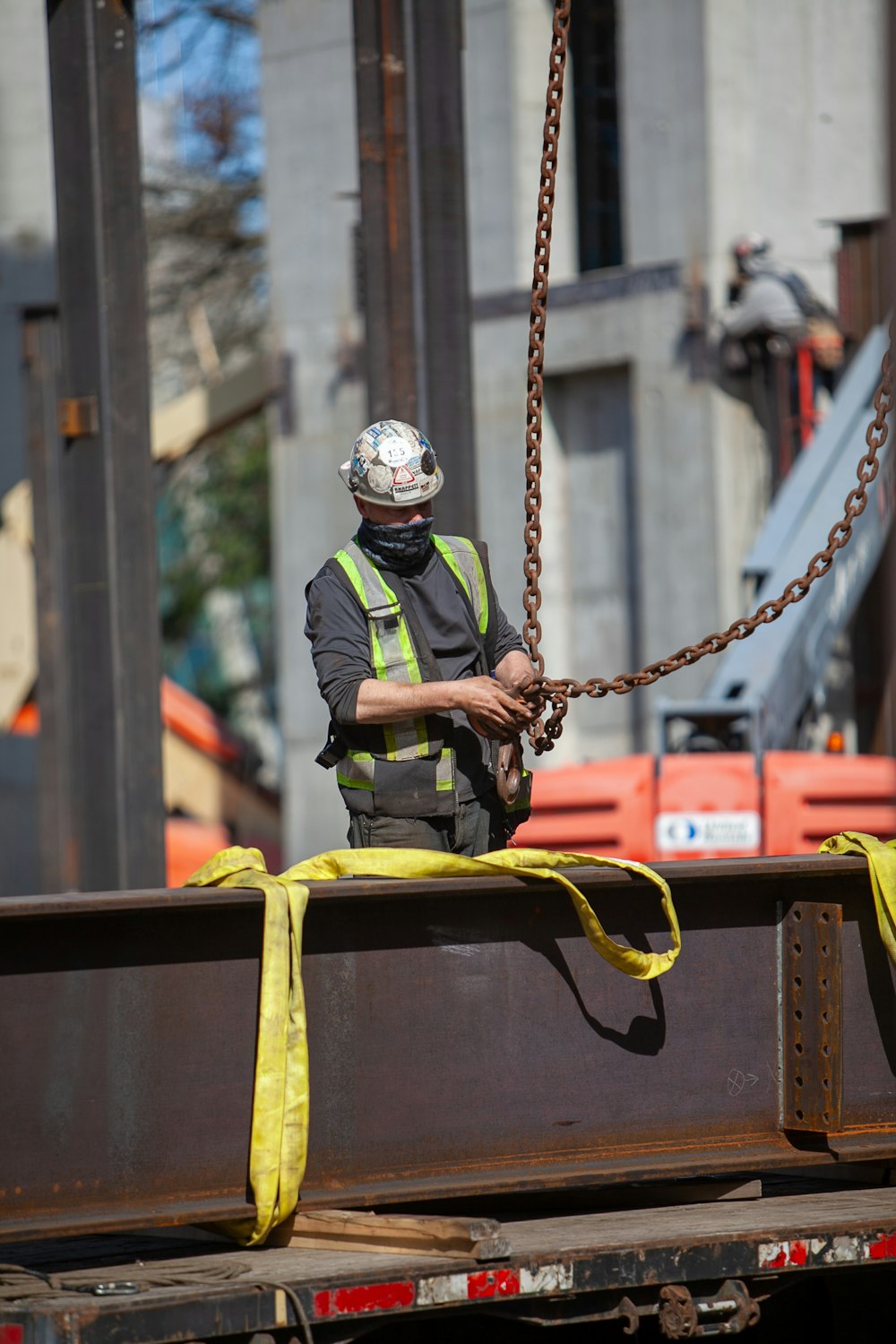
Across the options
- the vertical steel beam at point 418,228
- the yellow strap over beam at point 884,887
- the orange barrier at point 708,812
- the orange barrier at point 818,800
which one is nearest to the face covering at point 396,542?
the yellow strap over beam at point 884,887

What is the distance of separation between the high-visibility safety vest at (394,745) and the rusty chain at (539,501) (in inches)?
10.6

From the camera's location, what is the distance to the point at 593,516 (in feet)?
44.8

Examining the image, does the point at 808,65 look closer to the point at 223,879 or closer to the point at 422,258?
the point at 422,258

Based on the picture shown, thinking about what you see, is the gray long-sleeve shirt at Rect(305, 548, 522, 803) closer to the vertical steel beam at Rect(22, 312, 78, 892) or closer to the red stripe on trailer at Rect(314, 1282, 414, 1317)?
the red stripe on trailer at Rect(314, 1282, 414, 1317)

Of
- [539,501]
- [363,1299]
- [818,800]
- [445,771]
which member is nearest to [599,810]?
[818,800]

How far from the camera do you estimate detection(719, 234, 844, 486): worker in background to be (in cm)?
1226

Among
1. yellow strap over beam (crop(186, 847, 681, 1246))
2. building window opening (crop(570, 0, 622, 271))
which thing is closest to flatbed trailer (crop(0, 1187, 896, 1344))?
yellow strap over beam (crop(186, 847, 681, 1246))

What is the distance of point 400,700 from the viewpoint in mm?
4355

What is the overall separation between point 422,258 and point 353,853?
11.5 feet

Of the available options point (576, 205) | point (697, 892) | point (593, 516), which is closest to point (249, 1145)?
point (697, 892)

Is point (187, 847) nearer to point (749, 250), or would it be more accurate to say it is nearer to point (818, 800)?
point (818, 800)

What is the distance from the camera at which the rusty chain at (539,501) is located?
440 centimetres

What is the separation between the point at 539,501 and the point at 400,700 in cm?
61

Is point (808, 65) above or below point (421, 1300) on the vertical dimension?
above
